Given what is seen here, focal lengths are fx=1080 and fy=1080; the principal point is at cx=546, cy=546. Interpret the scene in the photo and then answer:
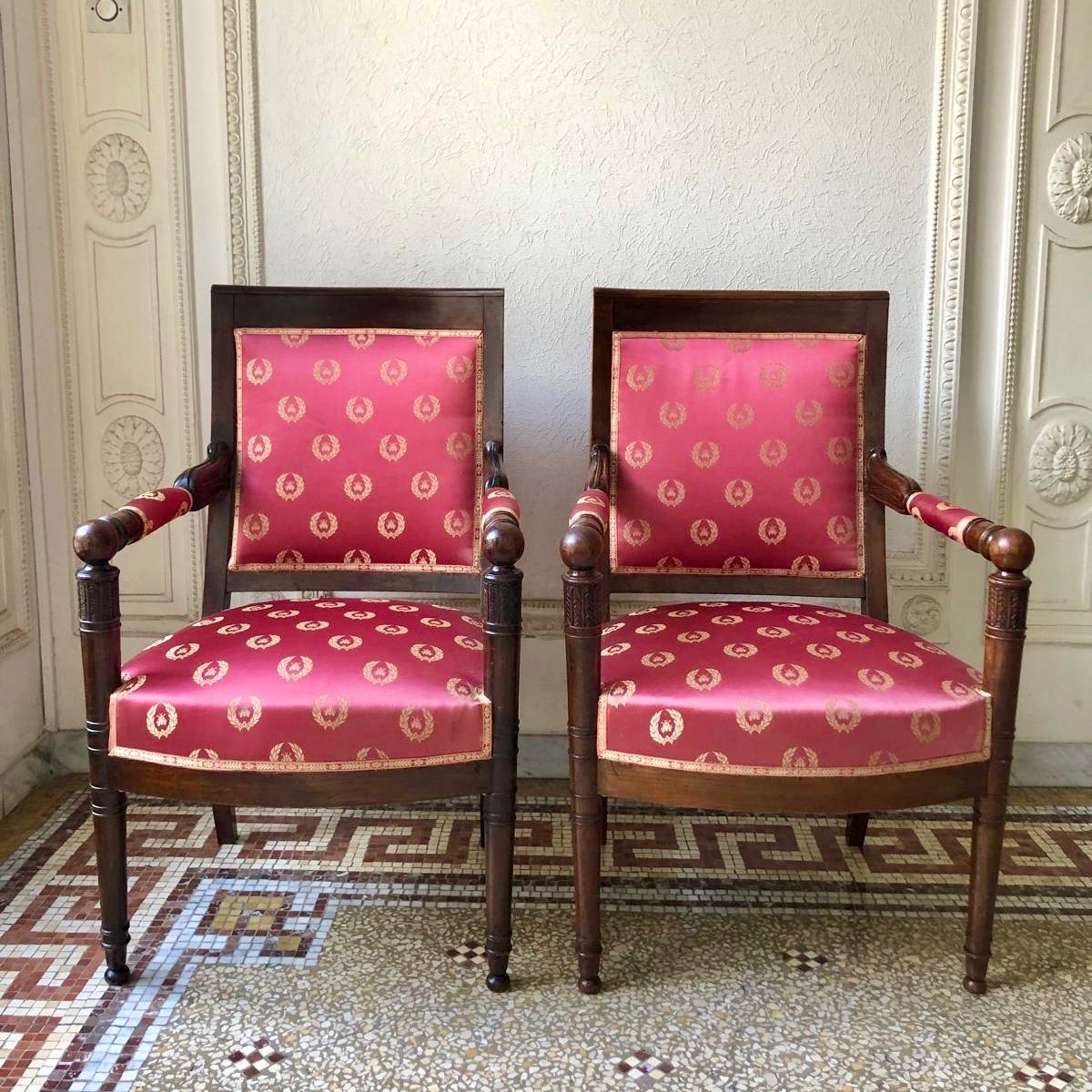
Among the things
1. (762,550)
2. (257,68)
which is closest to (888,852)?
(762,550)

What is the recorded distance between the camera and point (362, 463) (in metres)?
1.92

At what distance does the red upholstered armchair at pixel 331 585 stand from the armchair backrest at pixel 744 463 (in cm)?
26

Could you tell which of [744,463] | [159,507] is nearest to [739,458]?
[744,463]

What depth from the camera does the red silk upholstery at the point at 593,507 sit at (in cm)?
162

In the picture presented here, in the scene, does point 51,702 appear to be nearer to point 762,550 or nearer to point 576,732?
point 576,732

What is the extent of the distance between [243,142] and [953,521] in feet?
5.24

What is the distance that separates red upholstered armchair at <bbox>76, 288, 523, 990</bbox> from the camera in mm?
1529

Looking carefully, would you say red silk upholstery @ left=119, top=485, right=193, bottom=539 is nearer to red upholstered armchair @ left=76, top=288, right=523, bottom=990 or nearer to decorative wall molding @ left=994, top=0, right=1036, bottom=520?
red upholstered armchair @ left=76, top=288, right=523, bottom=990

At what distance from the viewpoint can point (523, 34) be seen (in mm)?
2205

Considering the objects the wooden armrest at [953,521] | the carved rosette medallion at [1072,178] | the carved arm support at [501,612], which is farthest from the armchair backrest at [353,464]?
the carved rosette medallion at [1072,178]

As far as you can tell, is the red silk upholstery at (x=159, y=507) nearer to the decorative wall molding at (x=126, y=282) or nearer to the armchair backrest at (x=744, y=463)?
the decorative wall molding at (x=126, y=282)

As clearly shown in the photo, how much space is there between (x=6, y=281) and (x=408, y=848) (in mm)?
1443

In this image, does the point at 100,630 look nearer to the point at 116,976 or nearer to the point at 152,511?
the point at 152,511

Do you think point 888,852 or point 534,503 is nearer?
point 888,852
